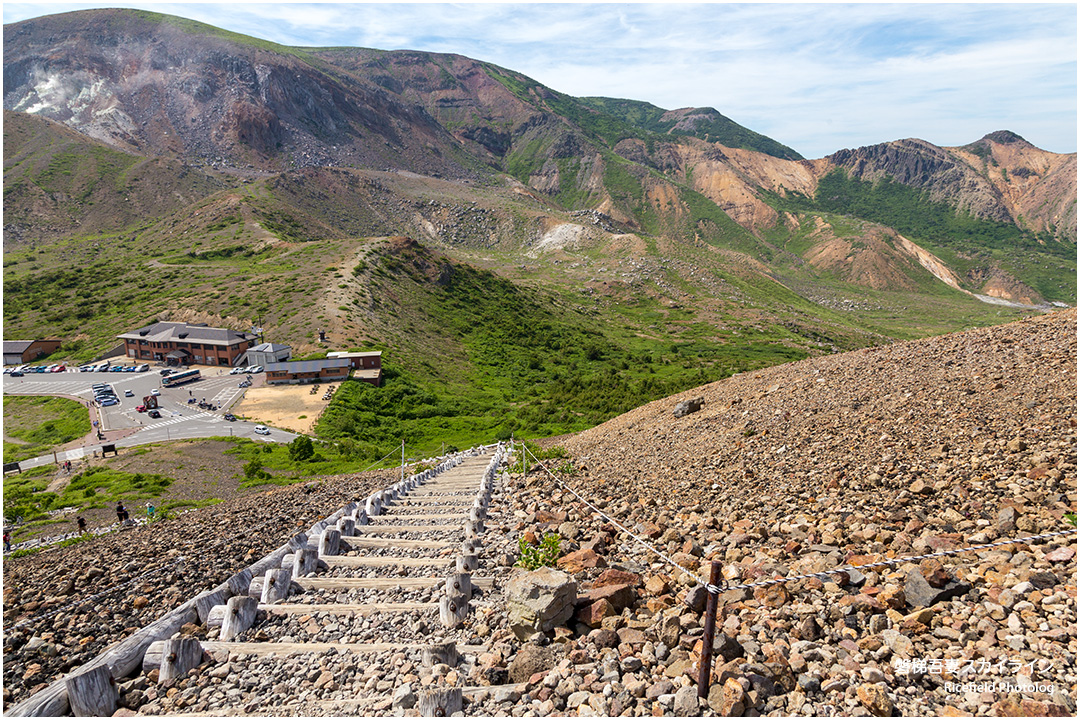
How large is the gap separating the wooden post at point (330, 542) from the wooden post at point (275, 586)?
1071mm

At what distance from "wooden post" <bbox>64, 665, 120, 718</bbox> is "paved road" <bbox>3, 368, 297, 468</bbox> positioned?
37880 millimetres

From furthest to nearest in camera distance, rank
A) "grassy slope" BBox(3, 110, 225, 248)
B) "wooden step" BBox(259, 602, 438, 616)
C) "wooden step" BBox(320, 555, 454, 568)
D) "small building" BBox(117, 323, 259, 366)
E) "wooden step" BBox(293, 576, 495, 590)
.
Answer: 1. "grassy slope" BBox(3, 110, 225, 248)
2. "small building" BBox(117, 323, 259, 366)
3. "wooden step" BBox(320, 555, 454, 568)
4. "wooden step" BBox(293, 576, 495, 590)
5. "wooden step" BBox(259, 602, 438, 616)

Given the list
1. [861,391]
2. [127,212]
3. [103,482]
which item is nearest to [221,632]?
[861,391]

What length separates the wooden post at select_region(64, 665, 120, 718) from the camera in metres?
4.87

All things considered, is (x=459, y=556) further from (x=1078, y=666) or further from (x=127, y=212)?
(x=127, y=212)

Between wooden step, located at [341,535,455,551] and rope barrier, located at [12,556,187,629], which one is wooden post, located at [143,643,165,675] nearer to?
rope barrier, located at [12,556,187,629]

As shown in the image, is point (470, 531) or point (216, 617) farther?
point (470, 531)

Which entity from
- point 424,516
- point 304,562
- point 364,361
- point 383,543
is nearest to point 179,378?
point 364,361

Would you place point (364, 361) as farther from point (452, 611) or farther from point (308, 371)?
point (452, 611)

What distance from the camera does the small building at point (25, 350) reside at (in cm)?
6894

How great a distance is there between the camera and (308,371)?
182ft

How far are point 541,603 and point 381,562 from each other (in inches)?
146

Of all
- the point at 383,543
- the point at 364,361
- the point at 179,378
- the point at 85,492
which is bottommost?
the point at 85,492

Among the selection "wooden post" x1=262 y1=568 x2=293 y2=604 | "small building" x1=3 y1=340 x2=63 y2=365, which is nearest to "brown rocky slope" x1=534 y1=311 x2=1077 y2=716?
"wooden post" x1=262 y1=568 x2=293 y2=604
